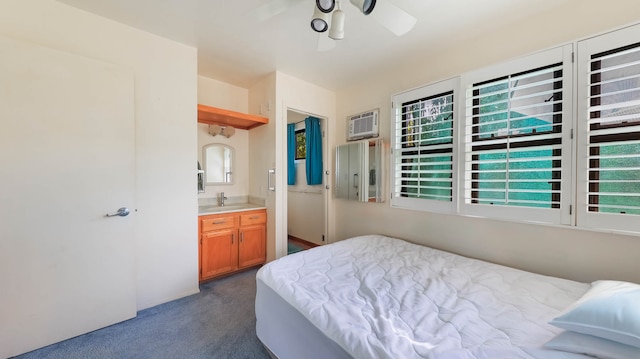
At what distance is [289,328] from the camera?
1273 millimetres

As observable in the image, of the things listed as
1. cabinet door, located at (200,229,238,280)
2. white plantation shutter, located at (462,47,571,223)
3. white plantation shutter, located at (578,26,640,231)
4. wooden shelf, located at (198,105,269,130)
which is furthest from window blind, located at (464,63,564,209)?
cabinet door, located at (200,229,238,280)

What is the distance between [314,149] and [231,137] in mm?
1334

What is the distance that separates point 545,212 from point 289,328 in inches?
78.3

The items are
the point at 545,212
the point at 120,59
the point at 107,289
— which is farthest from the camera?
the point at 120,59

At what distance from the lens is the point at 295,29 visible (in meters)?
2.02

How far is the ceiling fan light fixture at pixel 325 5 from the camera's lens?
1338mm

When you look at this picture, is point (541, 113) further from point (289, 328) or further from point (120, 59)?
point (120, 59)

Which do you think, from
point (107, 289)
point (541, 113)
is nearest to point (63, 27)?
point (107, 289)

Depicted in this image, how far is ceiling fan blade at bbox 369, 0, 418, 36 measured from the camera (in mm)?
1410

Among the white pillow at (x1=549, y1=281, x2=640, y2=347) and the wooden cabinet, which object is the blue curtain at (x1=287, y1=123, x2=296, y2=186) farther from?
the white pillow at (x1=549, y1=281, x2=640, y2=347)

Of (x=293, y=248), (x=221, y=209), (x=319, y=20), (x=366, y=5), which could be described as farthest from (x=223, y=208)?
(x=366, y=5)

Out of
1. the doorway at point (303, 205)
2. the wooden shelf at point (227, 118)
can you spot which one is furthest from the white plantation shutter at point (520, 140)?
the wooden shelf at point (227, 118)

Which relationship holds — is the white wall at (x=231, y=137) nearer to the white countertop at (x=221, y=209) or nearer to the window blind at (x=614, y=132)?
the white countertop at (x=221, y=209)

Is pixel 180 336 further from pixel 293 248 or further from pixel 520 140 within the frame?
pixel 520 140
